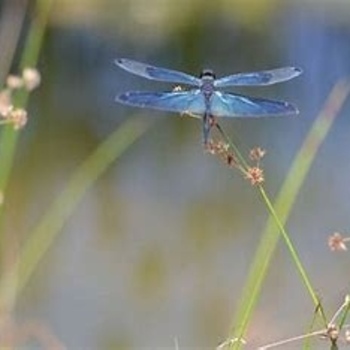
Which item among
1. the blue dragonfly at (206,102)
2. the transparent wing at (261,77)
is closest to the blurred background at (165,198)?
the transparent wing at (261,77)

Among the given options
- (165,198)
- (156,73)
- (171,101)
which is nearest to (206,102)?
(171,101)

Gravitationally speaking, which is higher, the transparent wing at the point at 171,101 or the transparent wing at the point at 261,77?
the transparent wing at the point at 261,77

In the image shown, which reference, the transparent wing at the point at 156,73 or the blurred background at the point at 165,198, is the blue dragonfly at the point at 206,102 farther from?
the blurred background at the point at 165,198

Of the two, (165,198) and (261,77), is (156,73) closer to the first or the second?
(261,77)

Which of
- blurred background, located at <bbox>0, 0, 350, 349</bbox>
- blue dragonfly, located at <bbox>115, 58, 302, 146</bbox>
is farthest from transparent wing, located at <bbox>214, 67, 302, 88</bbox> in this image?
blurred background, located at <bbox>0, 0, 350, 349</bbox>

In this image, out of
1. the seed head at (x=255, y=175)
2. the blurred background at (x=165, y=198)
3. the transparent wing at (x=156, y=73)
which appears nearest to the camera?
the seed head at (x=255, y=175)

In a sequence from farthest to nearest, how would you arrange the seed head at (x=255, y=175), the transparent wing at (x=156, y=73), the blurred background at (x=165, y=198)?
1. the blurred background at (x=165, y=198)
2. the transparent wing at (x=156, y=73)
3. the seed head at (x=255, y=175)

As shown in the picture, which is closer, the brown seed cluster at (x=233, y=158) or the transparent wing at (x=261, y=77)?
the brown seed cluster at (x=233, y=158)
